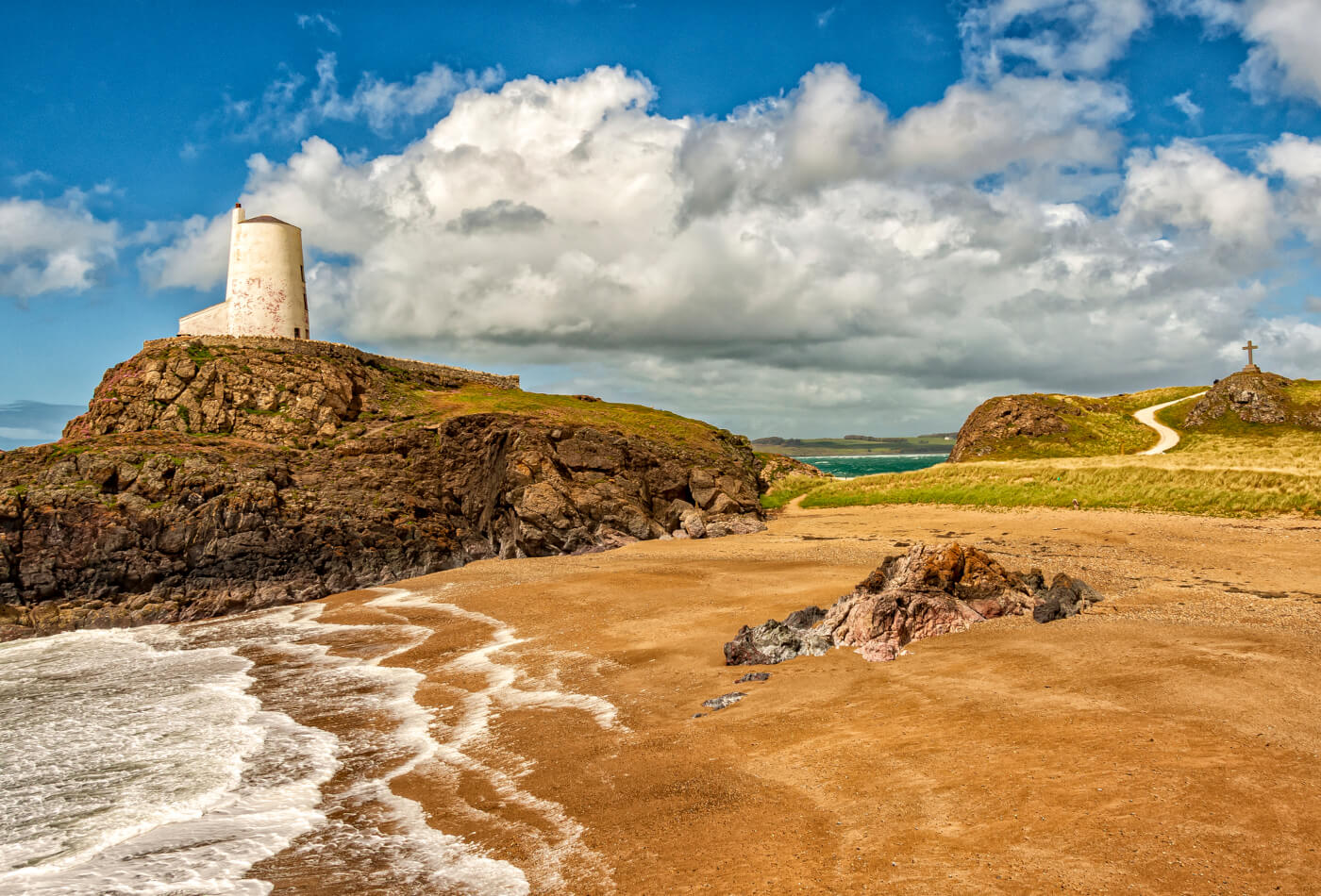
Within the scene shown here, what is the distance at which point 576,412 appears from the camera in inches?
1638

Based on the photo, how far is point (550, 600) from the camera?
22.8 m

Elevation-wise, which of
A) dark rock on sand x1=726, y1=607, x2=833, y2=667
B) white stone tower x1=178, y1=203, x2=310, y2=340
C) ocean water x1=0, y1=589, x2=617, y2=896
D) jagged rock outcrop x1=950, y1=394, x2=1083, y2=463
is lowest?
ocean water x1=0, y1=589, x2=617, y2=896

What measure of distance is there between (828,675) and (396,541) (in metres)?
22.9

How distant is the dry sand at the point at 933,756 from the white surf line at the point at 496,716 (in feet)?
0.19

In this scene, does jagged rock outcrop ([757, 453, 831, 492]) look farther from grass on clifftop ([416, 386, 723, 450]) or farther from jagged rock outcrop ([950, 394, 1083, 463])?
jagged rock outcrop ([950, 394, 1083, 463])

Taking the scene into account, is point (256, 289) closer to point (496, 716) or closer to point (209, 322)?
point (209, 322)

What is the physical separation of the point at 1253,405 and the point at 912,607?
5903cm

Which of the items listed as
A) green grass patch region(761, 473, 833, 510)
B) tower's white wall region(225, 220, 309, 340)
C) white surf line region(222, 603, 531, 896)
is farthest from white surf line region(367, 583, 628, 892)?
tower's white wall region(225, 220, 309, 340)

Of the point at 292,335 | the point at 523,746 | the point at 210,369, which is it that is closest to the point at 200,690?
the point at 523,746

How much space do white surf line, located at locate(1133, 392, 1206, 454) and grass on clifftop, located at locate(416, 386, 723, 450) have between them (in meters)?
33.1

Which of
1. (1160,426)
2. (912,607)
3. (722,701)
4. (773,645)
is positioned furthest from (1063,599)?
(1160,426)

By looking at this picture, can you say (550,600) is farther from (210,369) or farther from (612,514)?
(210,369)

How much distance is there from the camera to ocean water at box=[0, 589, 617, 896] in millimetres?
8133

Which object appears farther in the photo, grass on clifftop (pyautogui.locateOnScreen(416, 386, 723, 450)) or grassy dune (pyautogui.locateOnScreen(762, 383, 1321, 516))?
grass on clifftop (pyautogui.locateOnScreen(416, 386, 723, 450))
